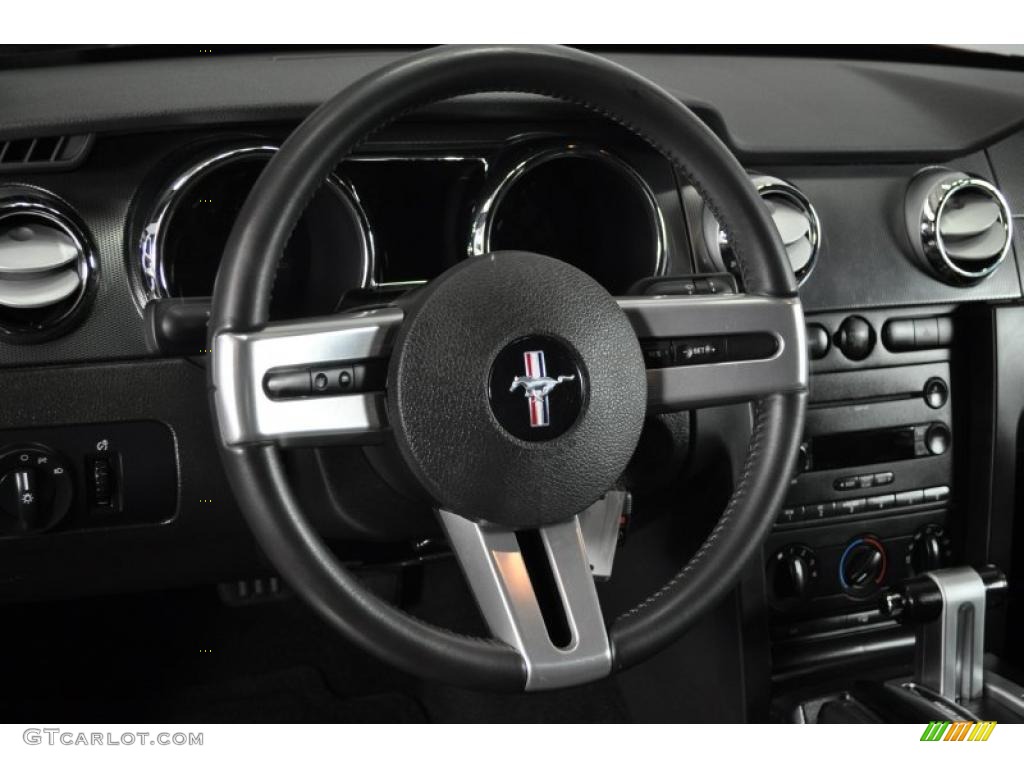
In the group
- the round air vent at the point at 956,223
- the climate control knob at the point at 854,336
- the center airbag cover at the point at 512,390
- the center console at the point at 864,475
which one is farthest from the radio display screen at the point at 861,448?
the center airbag cover at the point at 512,390

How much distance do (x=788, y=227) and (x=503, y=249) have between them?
33 centimetres

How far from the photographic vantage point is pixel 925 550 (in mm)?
1434

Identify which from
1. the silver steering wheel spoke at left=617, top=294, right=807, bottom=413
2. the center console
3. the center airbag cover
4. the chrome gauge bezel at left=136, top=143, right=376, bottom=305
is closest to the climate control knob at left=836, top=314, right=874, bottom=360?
the center console

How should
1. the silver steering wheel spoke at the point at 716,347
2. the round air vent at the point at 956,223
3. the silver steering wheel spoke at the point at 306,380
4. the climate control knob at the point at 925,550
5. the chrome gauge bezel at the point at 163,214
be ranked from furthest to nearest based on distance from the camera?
1. the climate control knob at the point at 925,550
2. the round air vent at the point at 956,223
3. the chrome gauge bezel at the point at 163,214
4. the silver steering wheel spoke at the point at 716,347
5. the silver steering wheel spoke at the point at 306,380

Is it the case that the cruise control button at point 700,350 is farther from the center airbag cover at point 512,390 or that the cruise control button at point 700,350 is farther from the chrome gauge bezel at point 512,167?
the chrome gauge bezel at point 512,167

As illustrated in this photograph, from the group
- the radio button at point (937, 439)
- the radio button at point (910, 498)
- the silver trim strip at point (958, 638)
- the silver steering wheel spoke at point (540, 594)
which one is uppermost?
the silver steering wheel spoke at point (540, 594)

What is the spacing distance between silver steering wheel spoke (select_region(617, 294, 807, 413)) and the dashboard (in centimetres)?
1

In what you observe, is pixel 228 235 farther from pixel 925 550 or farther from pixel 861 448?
pixel 925 550

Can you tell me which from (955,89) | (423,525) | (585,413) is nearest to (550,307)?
(585,413)

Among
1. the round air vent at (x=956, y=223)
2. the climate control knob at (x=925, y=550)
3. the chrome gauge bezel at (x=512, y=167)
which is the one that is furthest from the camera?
the climate control knob at (x=925, y=550)

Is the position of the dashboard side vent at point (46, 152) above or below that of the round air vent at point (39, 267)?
above
